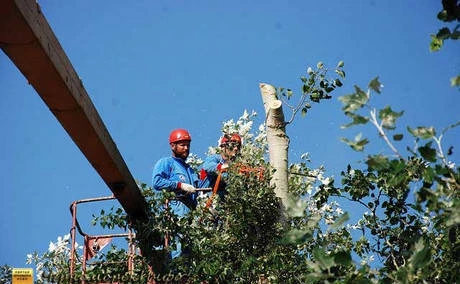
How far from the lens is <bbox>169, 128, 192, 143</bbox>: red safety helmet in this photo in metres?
9.02

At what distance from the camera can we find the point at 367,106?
10.2ft

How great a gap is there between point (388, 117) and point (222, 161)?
563 cm

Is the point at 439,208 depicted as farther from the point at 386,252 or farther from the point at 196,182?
the point at 196,182

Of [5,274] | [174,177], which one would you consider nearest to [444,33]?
[174,177]

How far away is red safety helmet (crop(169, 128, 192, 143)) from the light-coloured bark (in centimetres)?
161

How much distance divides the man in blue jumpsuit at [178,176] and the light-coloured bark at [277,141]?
1114mm

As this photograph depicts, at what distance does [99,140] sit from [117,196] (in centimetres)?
123

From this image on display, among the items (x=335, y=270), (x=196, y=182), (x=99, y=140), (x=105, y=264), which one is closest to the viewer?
(x=335, y=270)

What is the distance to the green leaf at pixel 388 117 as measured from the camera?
3.11m

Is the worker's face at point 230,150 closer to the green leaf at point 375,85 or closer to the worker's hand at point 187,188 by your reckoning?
the worker's hand at point 187,188

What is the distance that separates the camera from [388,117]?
3117mm

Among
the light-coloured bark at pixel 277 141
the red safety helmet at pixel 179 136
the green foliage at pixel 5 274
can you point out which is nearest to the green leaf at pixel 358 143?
the light-coloured bark at pixel 277 141

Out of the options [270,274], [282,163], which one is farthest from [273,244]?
[282,163]

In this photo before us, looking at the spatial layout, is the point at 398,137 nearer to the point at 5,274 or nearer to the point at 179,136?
the point at 179,136
